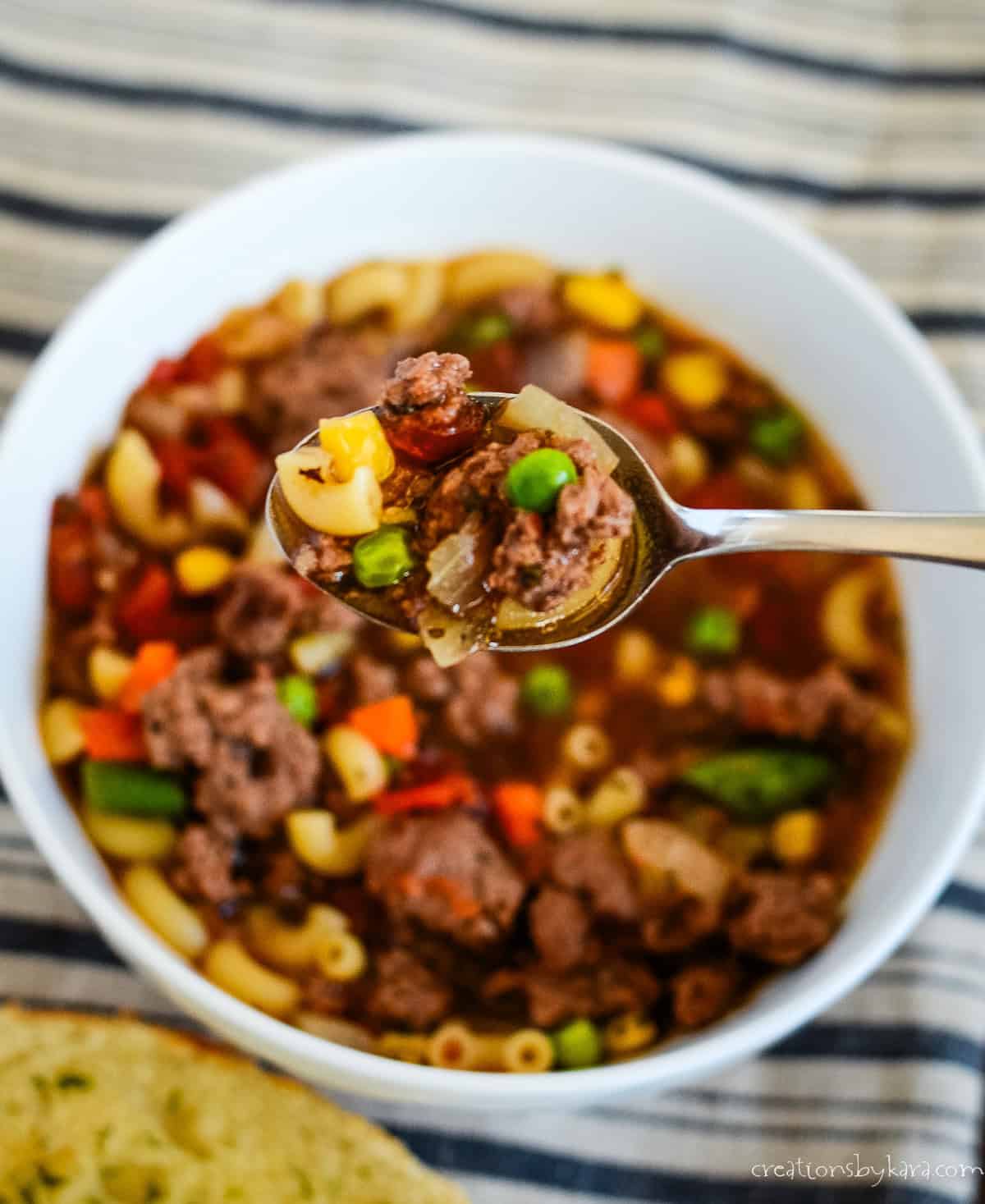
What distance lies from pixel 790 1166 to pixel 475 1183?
65cm

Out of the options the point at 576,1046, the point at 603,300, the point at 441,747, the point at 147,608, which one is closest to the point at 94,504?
the point at 147,608

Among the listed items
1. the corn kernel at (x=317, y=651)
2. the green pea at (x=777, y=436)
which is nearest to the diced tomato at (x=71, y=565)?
the corn kernel at (x=317, y=651)

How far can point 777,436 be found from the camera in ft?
9.68

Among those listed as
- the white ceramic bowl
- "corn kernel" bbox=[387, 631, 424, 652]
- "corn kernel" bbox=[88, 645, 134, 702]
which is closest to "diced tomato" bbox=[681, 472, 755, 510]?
the white ceramic bowl

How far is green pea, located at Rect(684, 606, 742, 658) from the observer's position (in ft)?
9.14

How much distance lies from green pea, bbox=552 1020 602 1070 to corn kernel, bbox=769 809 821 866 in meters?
0.53

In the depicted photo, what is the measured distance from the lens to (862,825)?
2.68 metres

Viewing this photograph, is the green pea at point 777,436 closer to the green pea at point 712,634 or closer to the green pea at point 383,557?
the green pea at point 712,634

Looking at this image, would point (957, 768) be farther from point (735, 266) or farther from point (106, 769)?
point (106, 769)

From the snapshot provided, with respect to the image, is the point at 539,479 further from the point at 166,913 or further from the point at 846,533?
the point at 166,913

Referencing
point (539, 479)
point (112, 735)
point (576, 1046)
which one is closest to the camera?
point (539, 479)

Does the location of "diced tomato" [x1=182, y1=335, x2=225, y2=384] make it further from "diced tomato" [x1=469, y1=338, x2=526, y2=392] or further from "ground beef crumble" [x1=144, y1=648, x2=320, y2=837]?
"ground beef crumble" [x1=144, y1=648, x2=320, y2=837]

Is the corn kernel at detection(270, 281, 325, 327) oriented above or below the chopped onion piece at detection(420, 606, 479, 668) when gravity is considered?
above

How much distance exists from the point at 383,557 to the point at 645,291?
4.57 ft
